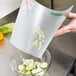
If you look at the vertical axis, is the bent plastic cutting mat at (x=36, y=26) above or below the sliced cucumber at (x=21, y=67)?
above

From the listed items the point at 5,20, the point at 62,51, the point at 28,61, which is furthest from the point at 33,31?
the point at 5,20

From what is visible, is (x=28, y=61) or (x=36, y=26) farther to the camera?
(x=28, y=61)

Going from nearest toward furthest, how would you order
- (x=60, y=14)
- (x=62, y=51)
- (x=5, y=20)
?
(x=60, y=14)
(x=62, y=51)
(x=5, y=20)

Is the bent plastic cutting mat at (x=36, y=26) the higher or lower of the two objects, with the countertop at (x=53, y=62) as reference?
higher

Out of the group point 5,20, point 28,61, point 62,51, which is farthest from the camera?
point 5,20

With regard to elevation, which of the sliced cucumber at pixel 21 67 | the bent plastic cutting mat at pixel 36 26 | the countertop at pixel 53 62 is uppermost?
the bent plastic cutting mat at pixel 36 26

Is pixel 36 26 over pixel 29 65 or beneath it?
over

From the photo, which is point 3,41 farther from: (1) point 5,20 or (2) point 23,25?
(2) point 23,25

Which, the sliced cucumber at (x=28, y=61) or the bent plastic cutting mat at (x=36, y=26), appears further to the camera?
the sliced cucumber at (x=28, y=61)

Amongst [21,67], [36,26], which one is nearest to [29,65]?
[21,67]

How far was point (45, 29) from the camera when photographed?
63 centimetres

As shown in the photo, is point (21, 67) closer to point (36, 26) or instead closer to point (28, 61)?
point (28, 61)

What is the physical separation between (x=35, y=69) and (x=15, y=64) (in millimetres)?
97

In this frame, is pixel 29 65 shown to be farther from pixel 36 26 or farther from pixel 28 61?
pixel 36 26
